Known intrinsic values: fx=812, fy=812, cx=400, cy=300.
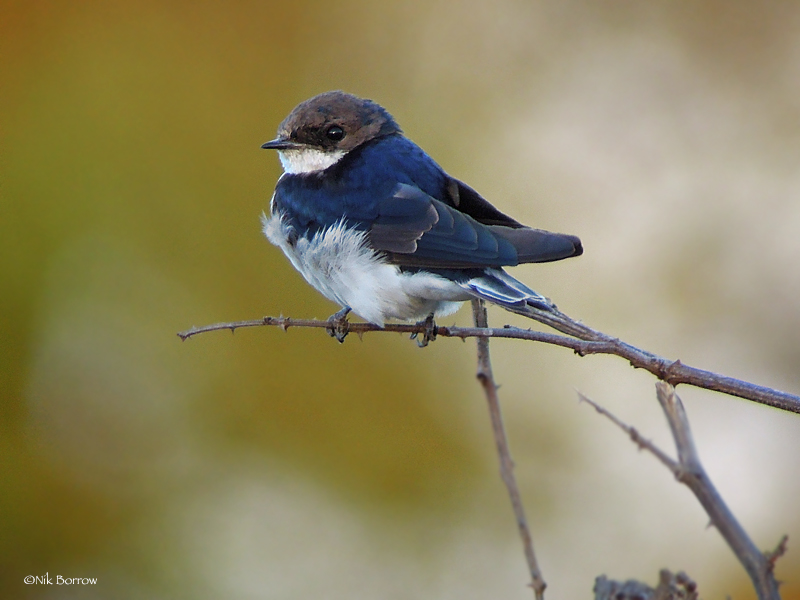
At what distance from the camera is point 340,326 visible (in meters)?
2.16

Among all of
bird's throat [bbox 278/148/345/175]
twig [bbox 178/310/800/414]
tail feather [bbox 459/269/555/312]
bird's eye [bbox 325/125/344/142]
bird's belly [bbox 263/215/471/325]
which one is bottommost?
twig [bbox 178/310/800/414]

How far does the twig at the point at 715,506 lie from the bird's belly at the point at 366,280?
135 centimetres

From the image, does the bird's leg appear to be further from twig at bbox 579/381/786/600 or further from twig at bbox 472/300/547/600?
twig at bbox 579/381/786/600

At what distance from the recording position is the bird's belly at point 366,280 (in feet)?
7.19

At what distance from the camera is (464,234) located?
6.98 ft

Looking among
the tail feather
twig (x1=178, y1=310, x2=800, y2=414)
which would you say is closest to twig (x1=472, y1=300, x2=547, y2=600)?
twig (x1=178, y1=310, x2=800, y2=414)

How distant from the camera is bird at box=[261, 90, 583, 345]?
2.05 meters

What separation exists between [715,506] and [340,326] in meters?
1.52

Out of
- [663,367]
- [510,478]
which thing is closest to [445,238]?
[663,367]

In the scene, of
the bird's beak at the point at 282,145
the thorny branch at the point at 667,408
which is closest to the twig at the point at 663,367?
the thorny branch at the point at 667,408

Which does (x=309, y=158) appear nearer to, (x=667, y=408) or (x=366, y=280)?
(x=366, y=280)

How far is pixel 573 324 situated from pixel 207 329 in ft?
2.51

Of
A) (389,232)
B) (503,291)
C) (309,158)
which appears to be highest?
(309,158)

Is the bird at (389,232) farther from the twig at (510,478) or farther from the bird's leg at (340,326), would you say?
the twig at (510,478)
